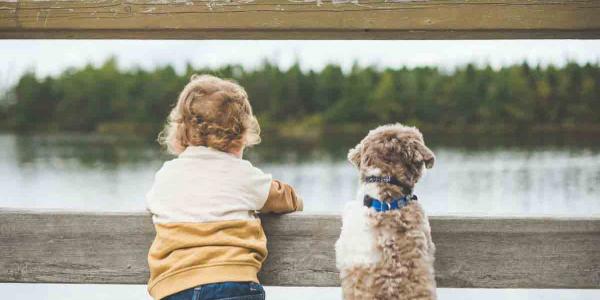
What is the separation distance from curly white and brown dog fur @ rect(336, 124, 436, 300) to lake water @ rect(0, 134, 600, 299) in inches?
294

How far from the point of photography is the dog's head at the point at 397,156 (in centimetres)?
222

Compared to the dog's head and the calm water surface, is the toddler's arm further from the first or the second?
the calm water surface

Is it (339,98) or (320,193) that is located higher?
(339,98)

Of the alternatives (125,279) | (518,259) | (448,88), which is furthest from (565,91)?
(448,88)

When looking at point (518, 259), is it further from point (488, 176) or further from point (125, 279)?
point (488, 176)

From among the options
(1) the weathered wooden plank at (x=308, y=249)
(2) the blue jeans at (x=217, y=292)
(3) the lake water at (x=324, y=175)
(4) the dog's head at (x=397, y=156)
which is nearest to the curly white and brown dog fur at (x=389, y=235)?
(4) the dog's head at (x=397, y=156)

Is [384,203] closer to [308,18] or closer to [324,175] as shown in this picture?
[308,18]

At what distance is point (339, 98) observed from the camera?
30000 millimetres

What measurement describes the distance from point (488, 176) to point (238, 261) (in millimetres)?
28325

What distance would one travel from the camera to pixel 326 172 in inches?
1281

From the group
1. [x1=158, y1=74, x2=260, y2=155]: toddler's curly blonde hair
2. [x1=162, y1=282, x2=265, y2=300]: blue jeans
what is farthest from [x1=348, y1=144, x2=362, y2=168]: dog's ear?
[x1=162, y1=282, x2=265, y2=300]: blue jeans

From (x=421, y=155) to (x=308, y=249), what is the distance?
553 millimetres

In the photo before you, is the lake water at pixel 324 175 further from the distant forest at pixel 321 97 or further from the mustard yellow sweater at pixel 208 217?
the mustard yellow sweater at pixel 208 217

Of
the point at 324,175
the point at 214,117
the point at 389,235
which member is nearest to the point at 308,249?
the point at 389,235
